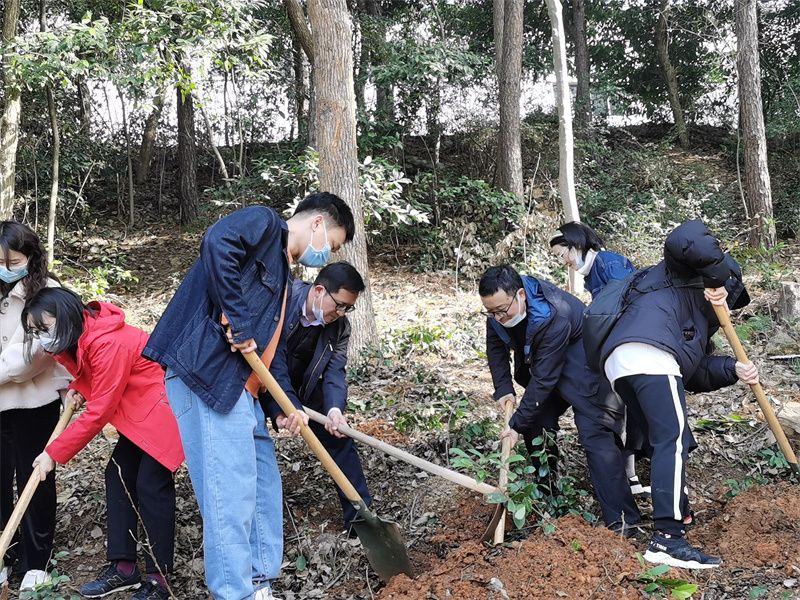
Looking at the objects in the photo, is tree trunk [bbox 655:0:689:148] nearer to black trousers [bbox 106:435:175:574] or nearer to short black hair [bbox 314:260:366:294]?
short black hair [bbox 314:260:366:294]

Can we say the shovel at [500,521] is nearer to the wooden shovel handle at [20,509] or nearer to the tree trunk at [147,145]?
the wooden shovel handle at [20,509]

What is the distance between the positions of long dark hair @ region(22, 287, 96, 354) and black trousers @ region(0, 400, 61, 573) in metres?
0.62

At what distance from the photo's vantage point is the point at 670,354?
3.46 m

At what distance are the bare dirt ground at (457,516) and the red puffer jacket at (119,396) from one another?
2.83ft

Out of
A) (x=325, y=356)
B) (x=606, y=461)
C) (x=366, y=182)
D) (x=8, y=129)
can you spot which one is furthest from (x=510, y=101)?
(x=606, y=461)

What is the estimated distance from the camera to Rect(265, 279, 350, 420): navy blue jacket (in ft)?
13.4

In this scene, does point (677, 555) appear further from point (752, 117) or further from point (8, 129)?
point (752, 117)

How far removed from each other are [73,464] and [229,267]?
3.67m

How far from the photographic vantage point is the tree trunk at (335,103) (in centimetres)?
684

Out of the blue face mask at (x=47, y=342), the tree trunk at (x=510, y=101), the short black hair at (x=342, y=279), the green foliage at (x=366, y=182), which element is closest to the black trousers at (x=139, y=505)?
the blue face mask at (x=47, y=342)

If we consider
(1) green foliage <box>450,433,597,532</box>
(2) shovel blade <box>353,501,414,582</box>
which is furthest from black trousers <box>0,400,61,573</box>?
(1) green foliage <box>450,433,597,532</box>

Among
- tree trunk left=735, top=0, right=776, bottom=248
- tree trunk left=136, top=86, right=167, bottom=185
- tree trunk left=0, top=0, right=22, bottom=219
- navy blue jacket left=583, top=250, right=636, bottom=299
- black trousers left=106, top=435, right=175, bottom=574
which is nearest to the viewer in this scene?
black trousers left=106, top=435, right=175, bottom=574

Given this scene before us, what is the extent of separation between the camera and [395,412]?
592cm

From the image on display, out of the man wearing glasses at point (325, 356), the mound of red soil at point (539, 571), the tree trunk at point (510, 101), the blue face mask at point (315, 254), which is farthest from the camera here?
the tree trunk at point (510, 101)
